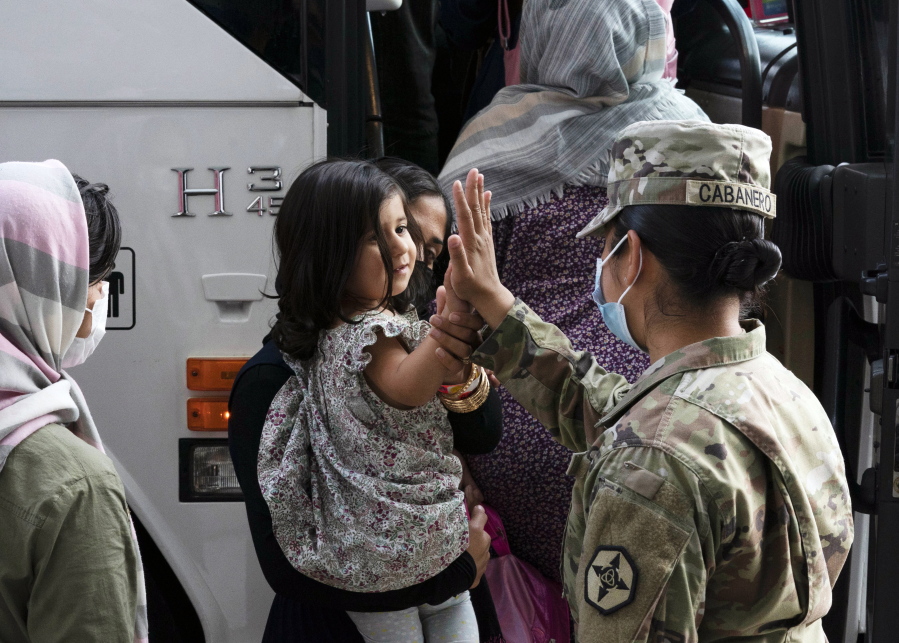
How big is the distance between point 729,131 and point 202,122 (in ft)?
4.30

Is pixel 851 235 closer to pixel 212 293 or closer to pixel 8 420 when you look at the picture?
pixel 212 293

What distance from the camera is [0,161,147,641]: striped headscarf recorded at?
3.96 ft

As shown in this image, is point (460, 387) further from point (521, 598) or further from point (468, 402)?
point (521, 598)

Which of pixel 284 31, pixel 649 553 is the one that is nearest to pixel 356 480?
pixel 649 553

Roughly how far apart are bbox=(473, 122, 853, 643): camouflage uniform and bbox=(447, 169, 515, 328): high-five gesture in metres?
0.31

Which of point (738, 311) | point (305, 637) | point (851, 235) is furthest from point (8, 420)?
point (851, 235)

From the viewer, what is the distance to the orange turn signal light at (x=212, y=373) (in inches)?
86.6

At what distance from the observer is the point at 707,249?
1307 mm

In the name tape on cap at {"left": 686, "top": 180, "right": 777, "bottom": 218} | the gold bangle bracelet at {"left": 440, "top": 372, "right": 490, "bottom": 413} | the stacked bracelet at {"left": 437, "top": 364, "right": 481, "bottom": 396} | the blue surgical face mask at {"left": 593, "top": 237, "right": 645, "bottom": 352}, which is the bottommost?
the gold bangle bracelet at {"left": 440, "top": 372, "right": 490, "bottom": 413}

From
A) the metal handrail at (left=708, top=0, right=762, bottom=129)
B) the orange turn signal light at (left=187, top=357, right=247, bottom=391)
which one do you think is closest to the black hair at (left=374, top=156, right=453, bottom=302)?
the orange turn signal light at (left=187, top=357, right=247, bottom=391)

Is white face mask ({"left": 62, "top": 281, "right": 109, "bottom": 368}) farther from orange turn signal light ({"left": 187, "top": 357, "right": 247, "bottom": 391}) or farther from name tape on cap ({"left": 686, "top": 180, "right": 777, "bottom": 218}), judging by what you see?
name tape on cap ({"left": 686, "top": 180, "right": 777, "bottom": 218})

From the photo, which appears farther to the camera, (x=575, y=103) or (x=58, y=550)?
(x=575, y=103)

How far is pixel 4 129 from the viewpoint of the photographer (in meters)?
2.17

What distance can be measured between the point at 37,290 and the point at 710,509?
37.5 inches
